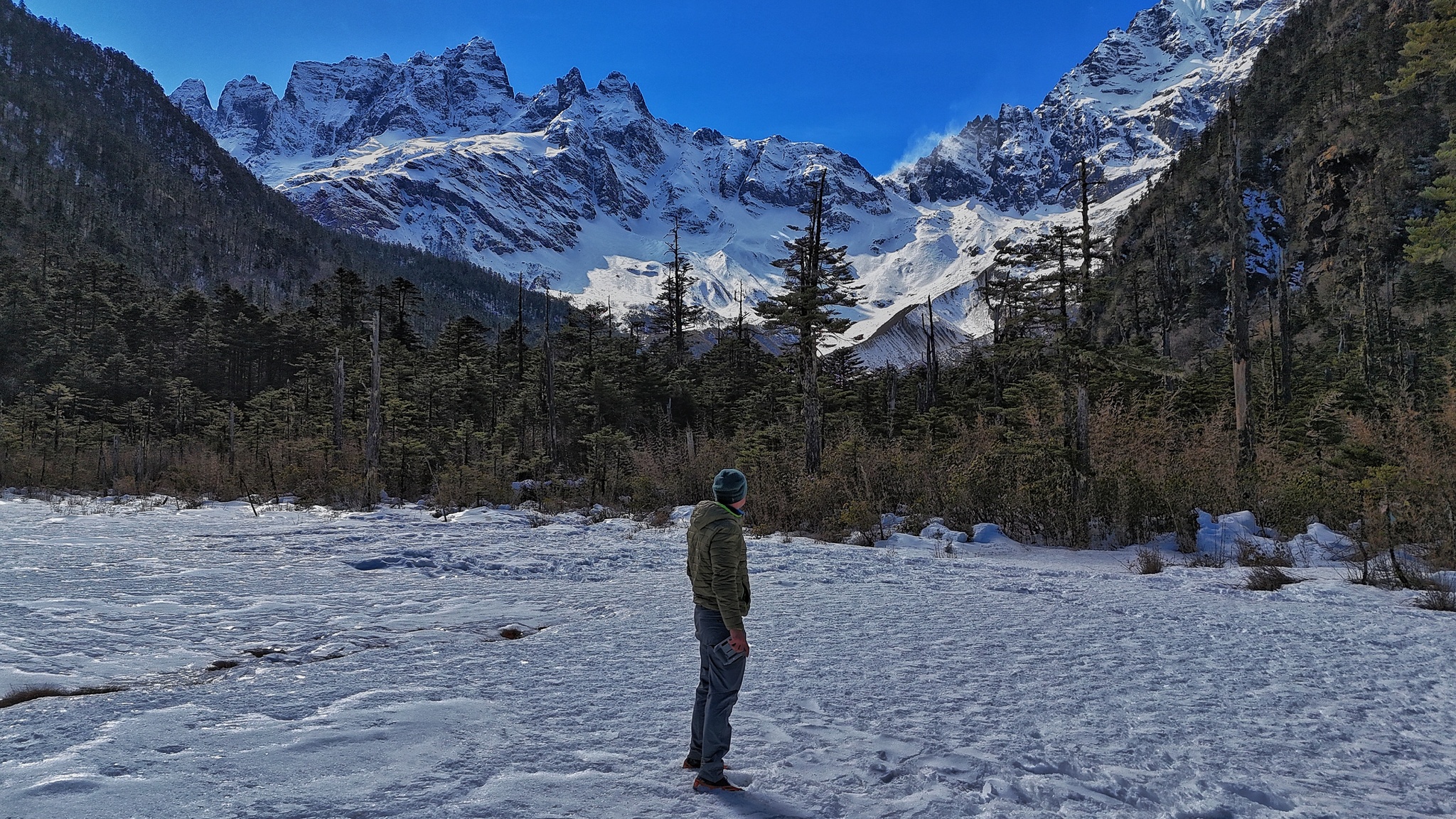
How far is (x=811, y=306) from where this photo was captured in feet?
60.4

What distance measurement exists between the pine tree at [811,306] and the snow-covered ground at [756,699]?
32.4 feet

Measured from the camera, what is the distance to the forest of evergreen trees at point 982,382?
39.1ft

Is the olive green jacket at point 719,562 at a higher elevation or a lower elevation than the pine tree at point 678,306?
lower

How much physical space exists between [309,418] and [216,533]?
21.2m

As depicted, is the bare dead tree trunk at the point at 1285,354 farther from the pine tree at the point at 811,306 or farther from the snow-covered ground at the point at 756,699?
the snow-covered ground at the point at 756,699

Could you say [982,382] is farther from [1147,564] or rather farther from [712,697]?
[712,697]

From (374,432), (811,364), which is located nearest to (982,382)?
(811,364)

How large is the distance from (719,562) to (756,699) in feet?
5.15

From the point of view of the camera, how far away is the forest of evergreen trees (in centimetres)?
1193

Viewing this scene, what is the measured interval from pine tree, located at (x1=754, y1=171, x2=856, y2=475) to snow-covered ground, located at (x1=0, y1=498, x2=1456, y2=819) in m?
9.87

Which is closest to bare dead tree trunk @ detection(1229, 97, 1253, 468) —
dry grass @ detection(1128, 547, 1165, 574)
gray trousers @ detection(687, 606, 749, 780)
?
dry grass @ detection(1128, 547, 1165, 574)

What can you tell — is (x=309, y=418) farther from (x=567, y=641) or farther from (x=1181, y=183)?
(x=1181, y=183)

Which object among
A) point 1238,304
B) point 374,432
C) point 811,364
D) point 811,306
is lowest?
point 374,432

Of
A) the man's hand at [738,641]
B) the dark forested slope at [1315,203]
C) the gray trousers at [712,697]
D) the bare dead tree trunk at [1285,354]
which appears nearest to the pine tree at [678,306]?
the bare dead tree trunk at [1285,354]
